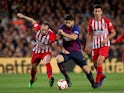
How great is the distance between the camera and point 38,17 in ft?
88.1

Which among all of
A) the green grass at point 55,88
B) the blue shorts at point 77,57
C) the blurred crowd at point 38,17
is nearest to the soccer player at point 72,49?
the blue shorts at point 77,57

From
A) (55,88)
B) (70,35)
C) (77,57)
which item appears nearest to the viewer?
(70,35)

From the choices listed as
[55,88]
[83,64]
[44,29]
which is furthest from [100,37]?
[55,88]

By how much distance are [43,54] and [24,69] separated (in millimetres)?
10093

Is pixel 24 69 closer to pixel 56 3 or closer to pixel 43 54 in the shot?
pixel 56 3

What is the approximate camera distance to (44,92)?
13.4 metres

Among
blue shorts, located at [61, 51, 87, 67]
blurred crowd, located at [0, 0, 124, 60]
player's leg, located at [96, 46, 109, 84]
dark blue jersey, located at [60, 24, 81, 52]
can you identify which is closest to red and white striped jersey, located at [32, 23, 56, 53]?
dark blue jersey, located at [60, 24, 81, 52]

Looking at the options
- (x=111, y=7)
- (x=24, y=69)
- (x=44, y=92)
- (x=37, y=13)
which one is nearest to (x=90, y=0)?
(x=111, y=7)

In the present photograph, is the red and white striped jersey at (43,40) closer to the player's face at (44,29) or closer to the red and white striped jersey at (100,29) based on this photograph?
the player's face at (44,29)

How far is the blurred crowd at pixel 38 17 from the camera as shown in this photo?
991 inches

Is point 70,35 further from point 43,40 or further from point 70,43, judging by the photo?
point 43,40

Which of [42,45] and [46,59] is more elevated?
[42,45]

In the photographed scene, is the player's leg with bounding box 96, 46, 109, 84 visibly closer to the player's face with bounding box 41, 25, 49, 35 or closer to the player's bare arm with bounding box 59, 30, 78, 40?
the player's bare arm with bounding box 59, 30, 78, 40

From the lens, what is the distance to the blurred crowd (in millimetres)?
25172
